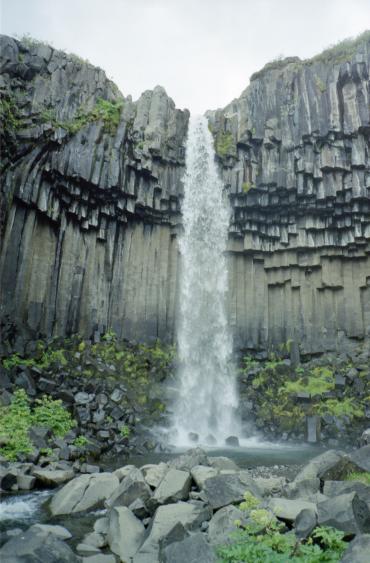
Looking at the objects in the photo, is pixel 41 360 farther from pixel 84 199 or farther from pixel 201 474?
pixel 201 474

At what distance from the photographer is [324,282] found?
80.0 ft

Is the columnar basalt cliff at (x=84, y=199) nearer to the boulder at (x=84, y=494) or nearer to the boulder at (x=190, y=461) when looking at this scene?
the boulder at (x=84, y=494)

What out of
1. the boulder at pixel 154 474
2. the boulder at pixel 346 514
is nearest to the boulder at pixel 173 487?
the boulder at pixel 154 474

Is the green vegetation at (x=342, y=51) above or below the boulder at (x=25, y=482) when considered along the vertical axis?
above

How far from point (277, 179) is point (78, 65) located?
11643 millimetres

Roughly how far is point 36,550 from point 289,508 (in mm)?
3154

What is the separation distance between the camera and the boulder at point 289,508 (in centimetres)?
575

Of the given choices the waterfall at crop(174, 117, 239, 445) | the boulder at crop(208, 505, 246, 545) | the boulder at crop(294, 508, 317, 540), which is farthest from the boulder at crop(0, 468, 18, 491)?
the waterfall at crop(174, 117, 239, 445)

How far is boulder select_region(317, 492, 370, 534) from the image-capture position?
16.8 feet

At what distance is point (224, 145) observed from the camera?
25.0 metres

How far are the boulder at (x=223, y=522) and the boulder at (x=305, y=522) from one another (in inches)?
33.1

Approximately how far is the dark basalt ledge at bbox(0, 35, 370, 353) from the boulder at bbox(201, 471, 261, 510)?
14127 millimetres

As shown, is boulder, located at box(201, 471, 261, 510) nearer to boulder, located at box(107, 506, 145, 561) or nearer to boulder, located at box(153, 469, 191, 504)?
boulder, located at box(153, 469, 191, 504)

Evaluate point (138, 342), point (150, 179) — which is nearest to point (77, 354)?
point (138, 342)
